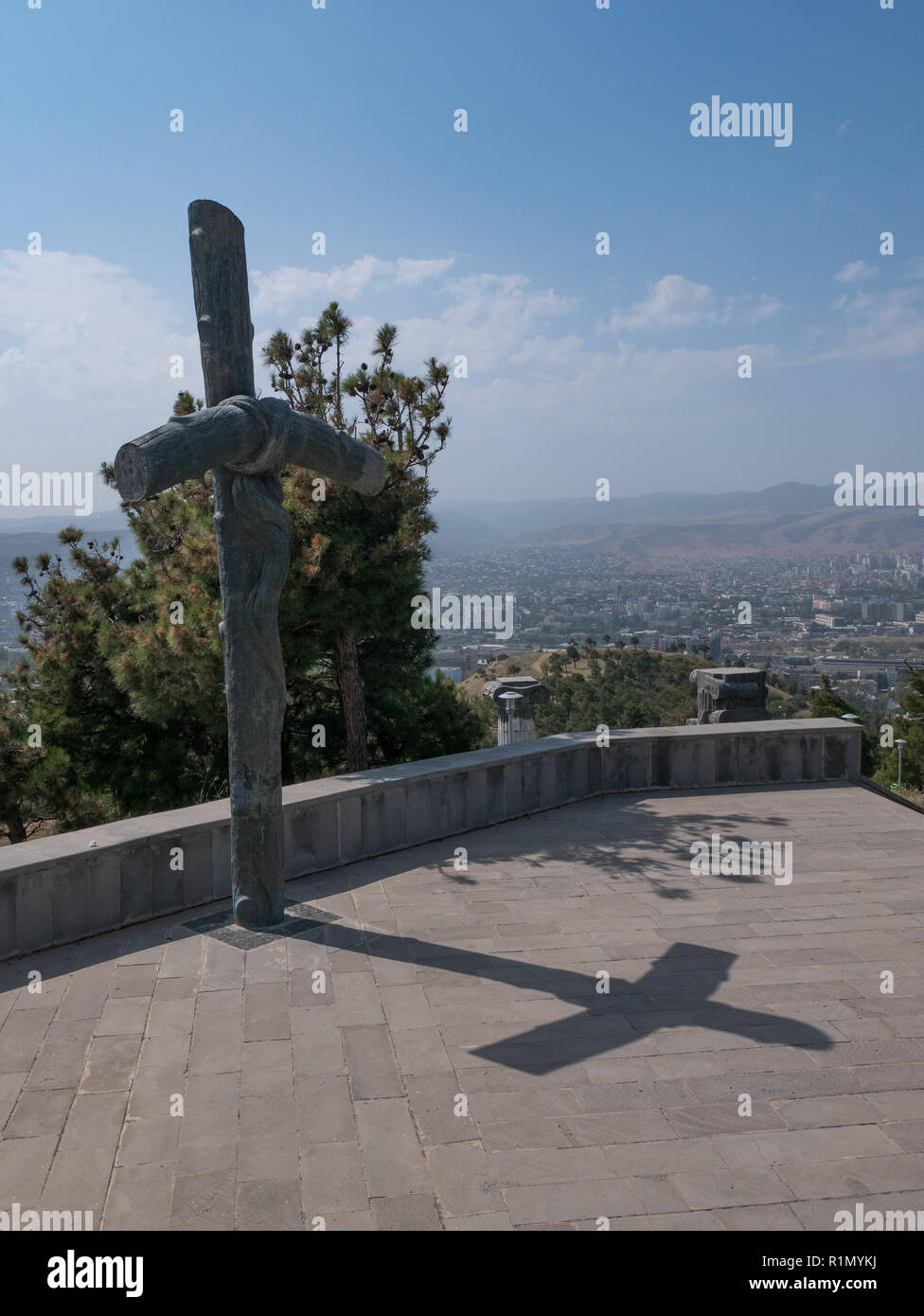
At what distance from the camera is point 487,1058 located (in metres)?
3.64

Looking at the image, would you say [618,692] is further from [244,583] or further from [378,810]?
[244,583]

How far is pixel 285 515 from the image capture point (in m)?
4.83

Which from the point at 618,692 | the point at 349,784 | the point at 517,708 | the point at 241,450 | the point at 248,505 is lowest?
the point at 618,692

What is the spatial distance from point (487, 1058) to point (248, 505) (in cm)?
275

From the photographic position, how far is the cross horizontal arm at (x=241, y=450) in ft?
13.0

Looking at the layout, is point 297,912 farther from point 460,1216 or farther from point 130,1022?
point 460,1216

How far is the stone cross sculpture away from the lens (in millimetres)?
4477

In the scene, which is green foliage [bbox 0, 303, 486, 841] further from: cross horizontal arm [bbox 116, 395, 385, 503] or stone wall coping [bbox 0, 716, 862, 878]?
cross horizontal arm [bbox 116, 395, 385, 503]

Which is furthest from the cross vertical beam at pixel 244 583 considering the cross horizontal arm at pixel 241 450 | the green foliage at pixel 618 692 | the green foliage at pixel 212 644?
the green foliage at pixel 618 692

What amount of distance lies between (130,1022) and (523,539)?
78.3 meters

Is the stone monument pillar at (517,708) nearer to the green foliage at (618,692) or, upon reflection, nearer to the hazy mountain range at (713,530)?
the green foliage at (618,692)

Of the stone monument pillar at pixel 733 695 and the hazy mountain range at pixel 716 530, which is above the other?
the hazy mountain range at pixel 716 530

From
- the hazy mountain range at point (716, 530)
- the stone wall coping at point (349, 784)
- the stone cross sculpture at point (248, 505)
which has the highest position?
the hazy mountain range at point (716, 530)

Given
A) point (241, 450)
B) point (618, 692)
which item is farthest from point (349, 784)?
point (618, 692)
